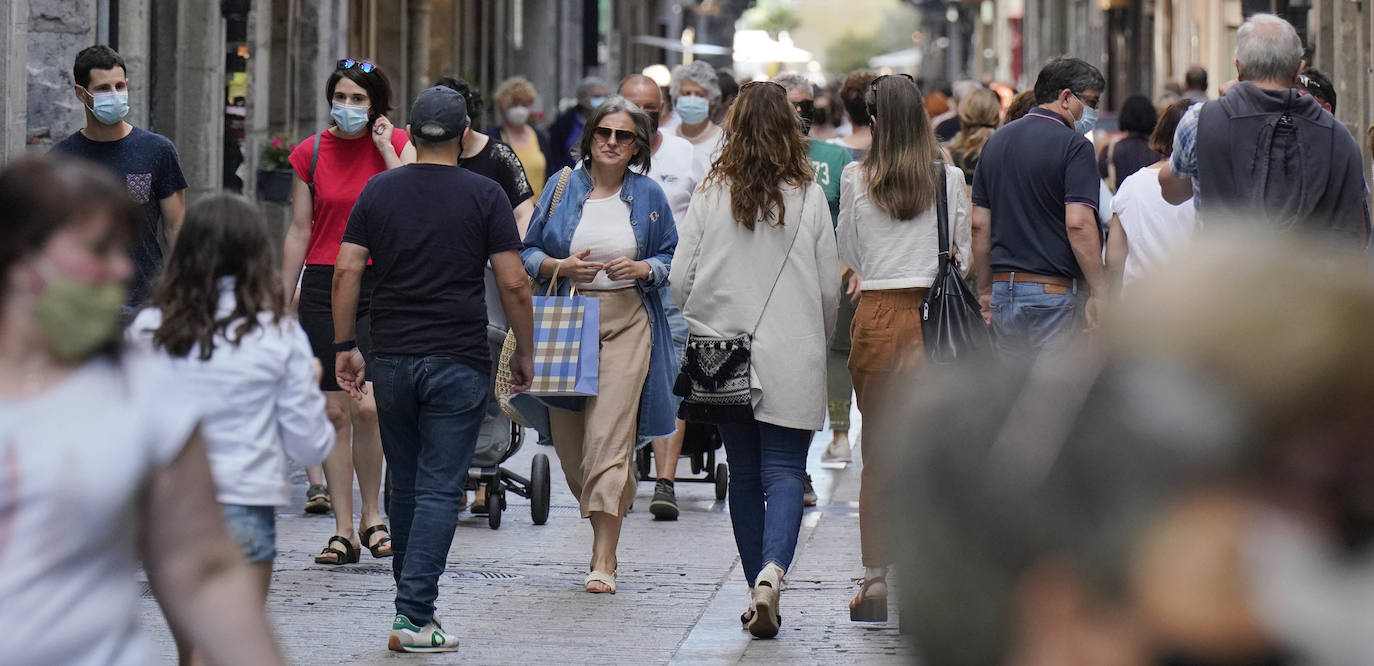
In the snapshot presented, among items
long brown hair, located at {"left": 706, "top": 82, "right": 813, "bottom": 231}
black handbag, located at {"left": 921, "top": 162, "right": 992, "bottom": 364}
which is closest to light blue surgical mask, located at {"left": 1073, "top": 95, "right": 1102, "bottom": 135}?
black handbag, located at {"left": 921, "top": 162, "right": 992, "bottom": 364}

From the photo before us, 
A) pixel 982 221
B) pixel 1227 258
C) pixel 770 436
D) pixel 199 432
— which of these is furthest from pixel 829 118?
pixel 1227 258

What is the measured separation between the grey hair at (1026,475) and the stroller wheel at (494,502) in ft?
21.9

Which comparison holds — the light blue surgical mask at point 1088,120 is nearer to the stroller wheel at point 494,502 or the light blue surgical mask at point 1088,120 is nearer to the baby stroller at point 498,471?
the baby stroller at point 498,471

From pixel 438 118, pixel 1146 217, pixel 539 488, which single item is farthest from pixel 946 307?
pixel 539 488

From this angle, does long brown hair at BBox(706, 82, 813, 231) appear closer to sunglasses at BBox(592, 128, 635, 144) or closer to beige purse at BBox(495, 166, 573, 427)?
sunglasses at BBox(592, 128, 635, 144)

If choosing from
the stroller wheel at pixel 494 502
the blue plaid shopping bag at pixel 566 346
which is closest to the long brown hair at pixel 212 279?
the blue plaid shopping bag at pixel 566 346

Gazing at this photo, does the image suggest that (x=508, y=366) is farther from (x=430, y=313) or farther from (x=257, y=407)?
(x=257, y=407)

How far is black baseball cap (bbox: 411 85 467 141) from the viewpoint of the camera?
5695 mm

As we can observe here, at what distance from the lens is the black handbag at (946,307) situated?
609 cm

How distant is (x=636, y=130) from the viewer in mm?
6844

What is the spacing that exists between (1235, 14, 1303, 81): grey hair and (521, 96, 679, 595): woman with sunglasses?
2.09m

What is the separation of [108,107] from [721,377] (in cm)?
253

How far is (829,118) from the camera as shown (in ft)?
44.6

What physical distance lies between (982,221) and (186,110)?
846 centimetres
